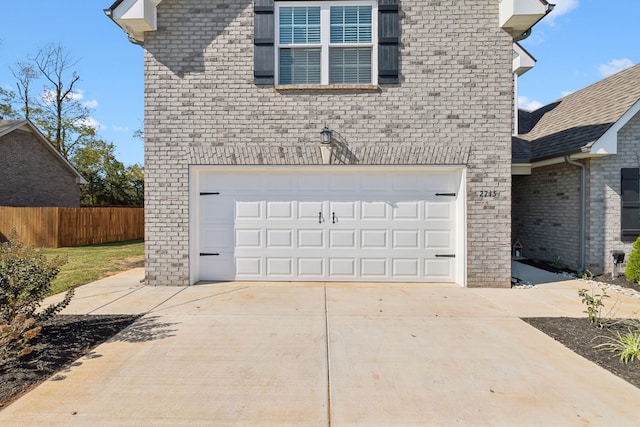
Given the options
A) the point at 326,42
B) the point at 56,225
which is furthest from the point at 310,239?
the point at 56,225

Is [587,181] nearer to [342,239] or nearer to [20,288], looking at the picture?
[342,239]

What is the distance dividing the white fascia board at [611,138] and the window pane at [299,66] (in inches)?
231

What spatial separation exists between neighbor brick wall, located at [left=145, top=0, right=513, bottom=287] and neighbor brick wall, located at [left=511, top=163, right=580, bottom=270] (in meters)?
2.77

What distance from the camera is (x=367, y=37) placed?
6.26 metres

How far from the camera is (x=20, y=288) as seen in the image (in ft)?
12.0

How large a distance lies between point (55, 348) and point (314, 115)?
5.10 m

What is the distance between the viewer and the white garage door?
21.3ft

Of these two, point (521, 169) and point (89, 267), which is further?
point (521, 169)

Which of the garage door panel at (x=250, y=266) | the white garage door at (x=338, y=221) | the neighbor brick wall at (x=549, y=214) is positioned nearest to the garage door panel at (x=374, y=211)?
the white garage door at (x=338, y=221)

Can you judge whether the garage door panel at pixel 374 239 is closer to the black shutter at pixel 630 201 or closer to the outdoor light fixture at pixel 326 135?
the outdoor light fixture at pixel 326 135

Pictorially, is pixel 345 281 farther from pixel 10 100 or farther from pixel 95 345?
pixel 10 100

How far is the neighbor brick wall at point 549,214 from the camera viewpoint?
25.2 feet

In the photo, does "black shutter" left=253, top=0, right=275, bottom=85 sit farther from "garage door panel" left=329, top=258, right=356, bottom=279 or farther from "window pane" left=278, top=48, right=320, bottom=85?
"garage door panel" left=329, top=258, right=356, bottom=279

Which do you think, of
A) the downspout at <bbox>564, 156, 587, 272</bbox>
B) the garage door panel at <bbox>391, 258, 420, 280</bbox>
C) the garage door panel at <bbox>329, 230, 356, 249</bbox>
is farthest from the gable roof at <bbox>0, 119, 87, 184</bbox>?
Result: the downspout at <bbox>564, 156, 587, 272</bbox>
